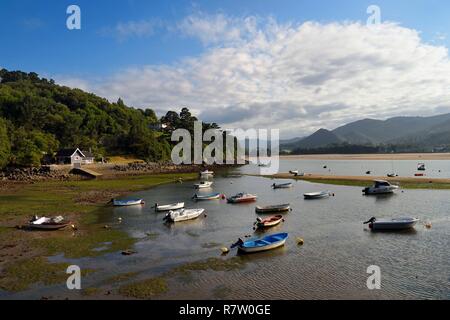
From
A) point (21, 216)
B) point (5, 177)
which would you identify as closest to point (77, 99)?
point (5, 177)

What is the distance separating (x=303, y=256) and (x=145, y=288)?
482 inches

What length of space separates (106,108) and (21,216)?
13856 centimetres

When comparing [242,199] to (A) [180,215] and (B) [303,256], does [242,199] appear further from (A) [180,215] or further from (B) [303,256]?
(B) [303,256]

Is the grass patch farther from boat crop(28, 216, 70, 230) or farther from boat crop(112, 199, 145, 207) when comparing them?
boat crop(112, 199, 145, 207)

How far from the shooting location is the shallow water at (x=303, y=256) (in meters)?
21.2

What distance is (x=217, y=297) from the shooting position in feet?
66.9

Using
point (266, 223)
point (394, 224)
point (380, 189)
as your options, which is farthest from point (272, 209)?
point (380, 189)

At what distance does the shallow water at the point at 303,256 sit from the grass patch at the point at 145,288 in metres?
0.63

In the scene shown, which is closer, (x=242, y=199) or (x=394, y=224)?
(x=394, y=224)

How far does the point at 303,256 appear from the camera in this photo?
27656mm

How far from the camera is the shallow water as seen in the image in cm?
2117

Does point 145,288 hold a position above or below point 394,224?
below

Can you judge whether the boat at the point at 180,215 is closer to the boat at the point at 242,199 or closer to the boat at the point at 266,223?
the boat at the point at 266,223
